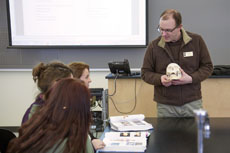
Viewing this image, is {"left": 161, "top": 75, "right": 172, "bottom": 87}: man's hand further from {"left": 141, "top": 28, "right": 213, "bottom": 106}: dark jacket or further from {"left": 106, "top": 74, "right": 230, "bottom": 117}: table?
{"left": 106, "top": 74, "right": 230, "bottom": 117}: table

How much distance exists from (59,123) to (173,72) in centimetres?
109

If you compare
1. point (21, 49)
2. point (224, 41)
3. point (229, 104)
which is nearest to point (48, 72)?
point (229, 104)

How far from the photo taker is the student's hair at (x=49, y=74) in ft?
4.68

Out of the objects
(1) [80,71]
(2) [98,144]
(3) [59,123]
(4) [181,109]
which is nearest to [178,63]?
(4) [181,109]

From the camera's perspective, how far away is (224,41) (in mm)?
3654

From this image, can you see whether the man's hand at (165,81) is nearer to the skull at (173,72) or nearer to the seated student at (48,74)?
the skull at (173,72)

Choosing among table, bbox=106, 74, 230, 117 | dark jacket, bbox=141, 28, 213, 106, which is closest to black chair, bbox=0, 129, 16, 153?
dark jacket, bbox=141, 28, 213, 106

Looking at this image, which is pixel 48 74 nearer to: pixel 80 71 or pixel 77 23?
pixel 80 71

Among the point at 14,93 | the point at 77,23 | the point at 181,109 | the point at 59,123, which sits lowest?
the point at 14,93

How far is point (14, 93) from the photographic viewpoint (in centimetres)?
399

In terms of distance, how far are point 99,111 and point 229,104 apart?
177 cm

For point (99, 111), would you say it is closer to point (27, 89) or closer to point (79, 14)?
point (27, 89)

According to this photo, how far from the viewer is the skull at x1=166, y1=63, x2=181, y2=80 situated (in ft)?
6.22

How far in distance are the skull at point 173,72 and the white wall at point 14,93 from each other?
2547 mm
